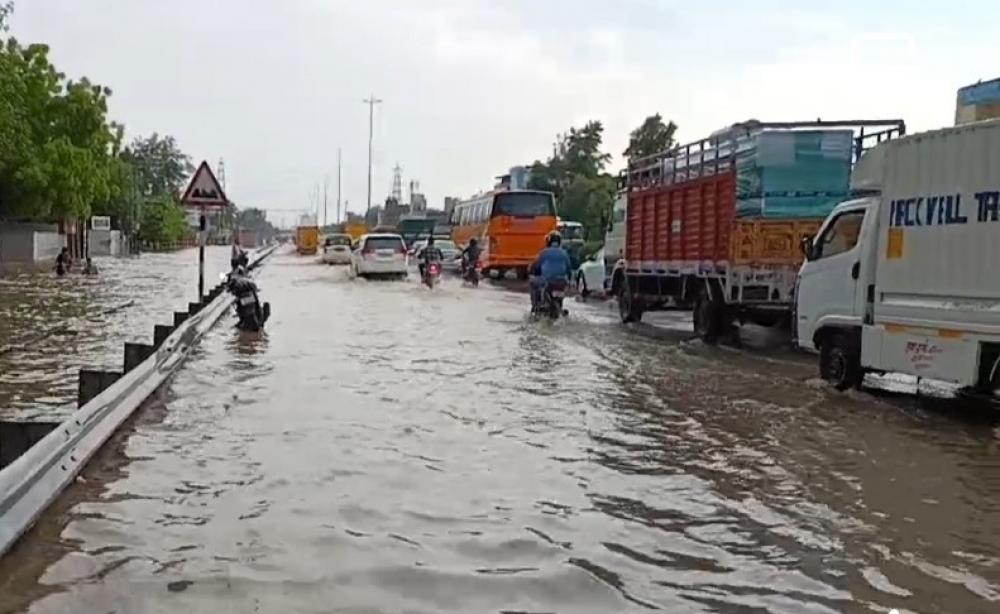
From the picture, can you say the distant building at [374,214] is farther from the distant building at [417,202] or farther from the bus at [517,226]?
the bus at [517,226]

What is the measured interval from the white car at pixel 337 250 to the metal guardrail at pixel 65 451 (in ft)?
139

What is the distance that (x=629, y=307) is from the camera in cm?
2111

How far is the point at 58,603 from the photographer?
15.4ft

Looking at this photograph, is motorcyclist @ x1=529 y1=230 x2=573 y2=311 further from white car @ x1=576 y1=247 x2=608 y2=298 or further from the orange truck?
the orange truck

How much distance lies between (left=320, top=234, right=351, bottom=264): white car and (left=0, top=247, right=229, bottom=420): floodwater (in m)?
18.7

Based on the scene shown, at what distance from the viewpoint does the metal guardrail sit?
17.8 ft

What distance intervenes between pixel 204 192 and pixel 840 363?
40.0ft

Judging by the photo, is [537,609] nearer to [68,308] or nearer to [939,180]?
[939,180]

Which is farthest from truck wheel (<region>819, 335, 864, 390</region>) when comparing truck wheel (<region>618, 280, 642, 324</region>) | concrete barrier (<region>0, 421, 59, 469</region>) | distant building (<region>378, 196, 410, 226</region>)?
distant building (<region>378, 196, 410, 226</region>)

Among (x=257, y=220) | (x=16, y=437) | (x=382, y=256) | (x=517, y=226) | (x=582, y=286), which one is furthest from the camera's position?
(x=257, y=220)

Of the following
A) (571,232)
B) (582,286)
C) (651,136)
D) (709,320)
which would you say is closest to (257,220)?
(651,136)

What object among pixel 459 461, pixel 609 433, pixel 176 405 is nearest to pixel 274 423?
pixel 176 405

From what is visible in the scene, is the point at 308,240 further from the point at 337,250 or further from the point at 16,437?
the point at 16,437

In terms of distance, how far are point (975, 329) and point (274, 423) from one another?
566 cm
